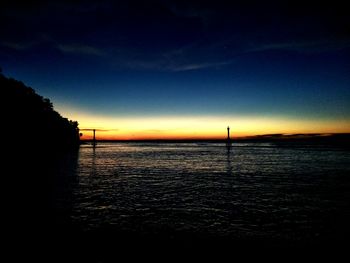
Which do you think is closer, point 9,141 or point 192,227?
point 192,227

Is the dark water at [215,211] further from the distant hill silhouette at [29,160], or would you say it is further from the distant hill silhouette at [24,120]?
the distant hill silhouette at [24,120]

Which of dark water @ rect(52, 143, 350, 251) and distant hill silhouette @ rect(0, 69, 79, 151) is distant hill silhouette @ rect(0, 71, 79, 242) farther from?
dark water @ rect(52, 143, 350, 251)

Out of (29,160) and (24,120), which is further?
(24,120)

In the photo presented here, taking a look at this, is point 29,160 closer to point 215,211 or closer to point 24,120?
point 24,120

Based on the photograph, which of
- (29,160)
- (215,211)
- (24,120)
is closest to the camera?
(215,211)

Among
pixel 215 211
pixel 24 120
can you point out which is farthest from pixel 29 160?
pixel 215 211

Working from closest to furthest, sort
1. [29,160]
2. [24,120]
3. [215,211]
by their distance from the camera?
[215,211] < [29,160] < [24,120]

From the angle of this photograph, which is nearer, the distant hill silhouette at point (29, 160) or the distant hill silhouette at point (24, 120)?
the distant hill silhouette at point (29, 160)

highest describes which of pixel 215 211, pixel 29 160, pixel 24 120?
pixel 24 120

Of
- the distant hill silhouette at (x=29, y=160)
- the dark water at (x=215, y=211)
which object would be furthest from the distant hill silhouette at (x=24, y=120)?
the dark water at (x=215, y=211)

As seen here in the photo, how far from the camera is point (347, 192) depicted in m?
18.7

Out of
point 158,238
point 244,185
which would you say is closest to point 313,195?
point 244,185

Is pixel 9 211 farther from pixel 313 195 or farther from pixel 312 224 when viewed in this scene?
pixel 313 195

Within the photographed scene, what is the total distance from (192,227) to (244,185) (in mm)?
12291
